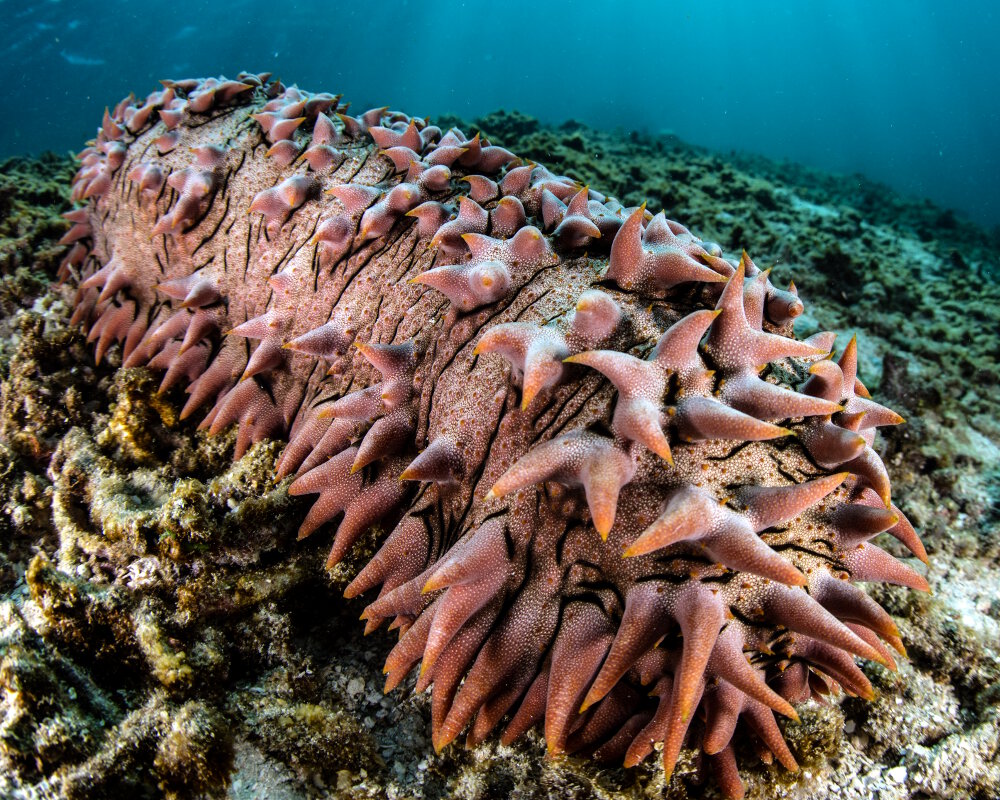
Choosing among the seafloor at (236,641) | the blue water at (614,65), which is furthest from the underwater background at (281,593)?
the blue water at (614,65)

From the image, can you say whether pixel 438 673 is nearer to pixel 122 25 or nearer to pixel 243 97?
pixel 243 97

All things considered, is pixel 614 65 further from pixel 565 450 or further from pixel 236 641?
pixel 236 641

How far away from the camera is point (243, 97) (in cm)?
377

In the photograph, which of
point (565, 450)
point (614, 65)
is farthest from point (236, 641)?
point (614, 65)

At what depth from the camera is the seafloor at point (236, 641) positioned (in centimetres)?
181

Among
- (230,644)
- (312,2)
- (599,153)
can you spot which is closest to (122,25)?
(312,2)

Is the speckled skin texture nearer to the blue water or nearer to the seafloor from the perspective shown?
the seafloor

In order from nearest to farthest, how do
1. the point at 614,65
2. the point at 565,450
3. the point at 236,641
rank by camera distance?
1. the point at 565,450
2. the point at 236,641
3. the point at 614,65

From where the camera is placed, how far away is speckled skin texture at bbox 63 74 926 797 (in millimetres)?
1576

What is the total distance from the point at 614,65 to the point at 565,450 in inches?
5596

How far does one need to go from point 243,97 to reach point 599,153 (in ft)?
23.3

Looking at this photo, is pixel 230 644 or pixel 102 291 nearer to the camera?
pixel 230 644

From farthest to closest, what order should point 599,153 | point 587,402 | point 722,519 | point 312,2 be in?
point 312,2 < point 599,153 < point 587,402 < point 722,519

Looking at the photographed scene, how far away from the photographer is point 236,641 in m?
2.32
